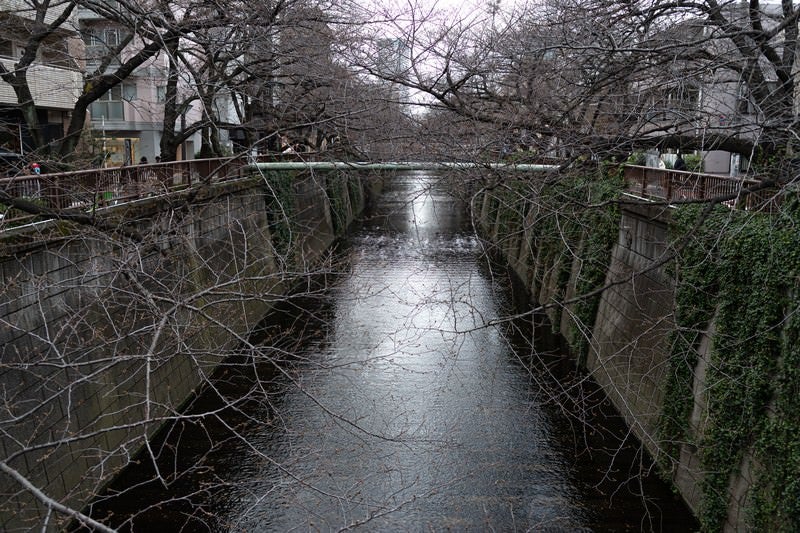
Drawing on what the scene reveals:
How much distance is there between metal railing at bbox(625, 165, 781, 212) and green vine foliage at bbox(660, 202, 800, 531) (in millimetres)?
300

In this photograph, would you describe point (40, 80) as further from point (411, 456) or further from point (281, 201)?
point (411, 456)

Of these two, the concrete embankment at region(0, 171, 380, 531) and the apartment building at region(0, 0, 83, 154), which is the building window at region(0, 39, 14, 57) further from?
the concrete embankment at region(0, 171, 380, 531)

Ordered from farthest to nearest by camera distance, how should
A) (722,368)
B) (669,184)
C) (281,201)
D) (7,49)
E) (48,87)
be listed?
(48,87) < (281,201) < (7,49) < (669,184) < (722,368)

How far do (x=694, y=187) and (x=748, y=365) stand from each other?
3.94 meters

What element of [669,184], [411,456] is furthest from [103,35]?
[411,456]

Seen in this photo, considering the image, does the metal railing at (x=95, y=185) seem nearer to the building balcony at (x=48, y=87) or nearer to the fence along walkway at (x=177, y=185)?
the fence along walkway at (x=177, y=185)

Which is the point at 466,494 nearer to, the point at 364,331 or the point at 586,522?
the point at 586,522

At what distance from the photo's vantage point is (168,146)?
57.9 ft

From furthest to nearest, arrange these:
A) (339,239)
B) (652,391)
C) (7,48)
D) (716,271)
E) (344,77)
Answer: (339,239) < (7,48) < (344,77) < (652,391) < (716,271)

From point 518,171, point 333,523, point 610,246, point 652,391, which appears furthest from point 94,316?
point 610,246

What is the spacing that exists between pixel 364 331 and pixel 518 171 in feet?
27.4

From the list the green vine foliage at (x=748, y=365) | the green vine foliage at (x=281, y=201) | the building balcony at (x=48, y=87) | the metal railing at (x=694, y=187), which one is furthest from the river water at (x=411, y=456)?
the building balcony at (x=48, y=87)

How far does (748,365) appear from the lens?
29.5ft

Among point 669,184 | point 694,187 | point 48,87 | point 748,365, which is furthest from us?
point 48,87
